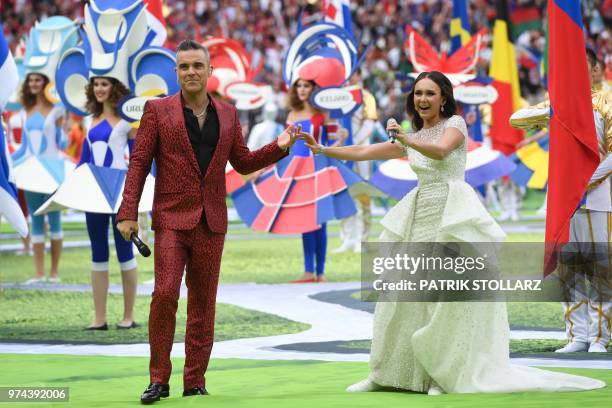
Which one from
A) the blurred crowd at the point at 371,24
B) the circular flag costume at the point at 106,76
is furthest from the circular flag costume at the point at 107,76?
the blurred crowd at the point at 371,24

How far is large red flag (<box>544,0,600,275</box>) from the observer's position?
7441 millimetres

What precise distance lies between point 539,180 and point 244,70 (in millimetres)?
3761

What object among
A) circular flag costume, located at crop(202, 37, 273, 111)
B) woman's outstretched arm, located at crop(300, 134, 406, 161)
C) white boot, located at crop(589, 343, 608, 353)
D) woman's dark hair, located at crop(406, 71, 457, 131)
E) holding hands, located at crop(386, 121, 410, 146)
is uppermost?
circular flag costume, located at crop(202, 37, 273, 111)

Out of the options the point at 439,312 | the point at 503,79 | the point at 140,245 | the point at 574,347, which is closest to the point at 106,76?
the point at 140,245

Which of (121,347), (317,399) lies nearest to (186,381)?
(317,399)

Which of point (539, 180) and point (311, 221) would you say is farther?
point (539, 180)

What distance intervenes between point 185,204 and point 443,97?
1.44 meters

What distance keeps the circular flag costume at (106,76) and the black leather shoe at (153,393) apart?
3.06m

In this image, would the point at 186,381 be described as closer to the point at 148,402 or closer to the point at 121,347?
the point at 148,402

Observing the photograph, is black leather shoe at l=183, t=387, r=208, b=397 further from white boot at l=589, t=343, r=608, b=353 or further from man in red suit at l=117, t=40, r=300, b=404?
white boot at l=589, t=343, r=608, b=353

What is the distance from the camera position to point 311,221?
11.7 m

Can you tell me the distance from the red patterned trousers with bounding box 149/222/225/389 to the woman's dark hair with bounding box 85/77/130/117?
323 centimetres

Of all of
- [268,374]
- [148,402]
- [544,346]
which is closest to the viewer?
[148,402]

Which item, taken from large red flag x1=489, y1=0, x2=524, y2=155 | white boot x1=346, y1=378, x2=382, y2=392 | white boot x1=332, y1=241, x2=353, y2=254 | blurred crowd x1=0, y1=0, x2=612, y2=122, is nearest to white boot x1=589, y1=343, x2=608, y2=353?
white boot x1=346, y1=378, x2=382, y2=392
